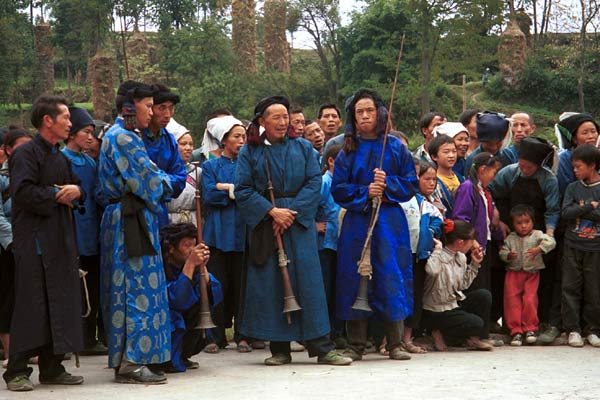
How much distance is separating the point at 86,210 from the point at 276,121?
178 cm

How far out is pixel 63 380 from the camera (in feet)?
20.4

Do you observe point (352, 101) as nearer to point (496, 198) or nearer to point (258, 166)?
point (258, 166)

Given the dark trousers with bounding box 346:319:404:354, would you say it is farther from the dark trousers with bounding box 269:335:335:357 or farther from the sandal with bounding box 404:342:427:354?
the sandal with bounding box 404:342:427:354

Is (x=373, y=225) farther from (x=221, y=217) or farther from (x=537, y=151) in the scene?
(x=537, y=151)

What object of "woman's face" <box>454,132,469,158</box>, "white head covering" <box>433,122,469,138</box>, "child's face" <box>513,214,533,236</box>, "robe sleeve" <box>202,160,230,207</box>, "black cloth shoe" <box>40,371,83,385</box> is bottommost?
"black cloth shoe" <box>40,371,83,385</box>

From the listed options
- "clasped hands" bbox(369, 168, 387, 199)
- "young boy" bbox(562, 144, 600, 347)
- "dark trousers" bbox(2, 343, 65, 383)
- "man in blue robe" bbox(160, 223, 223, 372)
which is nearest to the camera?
"dark trousers" bbox(2, 343, 65, 383)

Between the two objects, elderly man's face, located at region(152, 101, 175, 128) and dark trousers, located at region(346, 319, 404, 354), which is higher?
elderly man's face, located at region(152, 101, 175, 128)

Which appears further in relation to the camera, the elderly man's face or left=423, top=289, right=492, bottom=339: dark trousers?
left=423, top=289, right=492, bottom=339: dark trousers

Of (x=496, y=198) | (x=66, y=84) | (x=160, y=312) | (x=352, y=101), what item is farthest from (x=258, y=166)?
(x=66, y=84)

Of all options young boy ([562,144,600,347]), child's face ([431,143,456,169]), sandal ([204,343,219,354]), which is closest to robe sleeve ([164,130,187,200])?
sandal ([204,343,219,354])

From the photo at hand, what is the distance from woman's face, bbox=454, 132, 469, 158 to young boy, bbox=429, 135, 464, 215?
396mm

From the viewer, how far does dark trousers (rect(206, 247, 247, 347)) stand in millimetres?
8164

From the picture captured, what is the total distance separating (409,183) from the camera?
7262mm

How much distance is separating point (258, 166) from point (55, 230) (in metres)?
1.71
